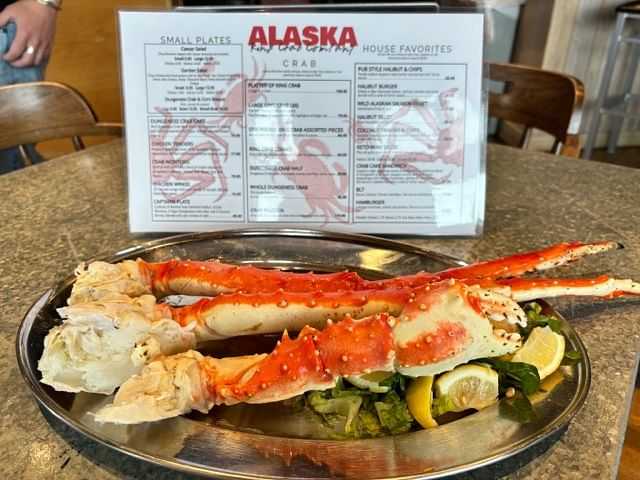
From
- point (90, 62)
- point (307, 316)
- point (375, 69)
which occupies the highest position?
point (375, 69)

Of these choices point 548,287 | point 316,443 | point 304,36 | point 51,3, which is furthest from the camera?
point 51,3

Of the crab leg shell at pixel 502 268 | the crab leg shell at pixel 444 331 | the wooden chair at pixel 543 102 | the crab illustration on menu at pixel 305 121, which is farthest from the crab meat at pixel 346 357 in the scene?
the wooden chair at pixel 543 102

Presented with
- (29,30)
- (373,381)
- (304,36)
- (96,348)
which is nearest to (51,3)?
(29,30)

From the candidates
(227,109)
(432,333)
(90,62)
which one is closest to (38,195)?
(227,109)

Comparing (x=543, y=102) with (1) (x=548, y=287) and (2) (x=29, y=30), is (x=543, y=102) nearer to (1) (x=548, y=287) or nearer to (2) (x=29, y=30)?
(1) (x=548, y=287)

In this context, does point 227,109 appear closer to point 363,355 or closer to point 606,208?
point 363,355

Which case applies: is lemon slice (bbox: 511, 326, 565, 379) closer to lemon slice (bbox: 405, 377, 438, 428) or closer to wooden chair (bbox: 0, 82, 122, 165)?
lemon slice (bbox: 405, 377, 438, 428)
